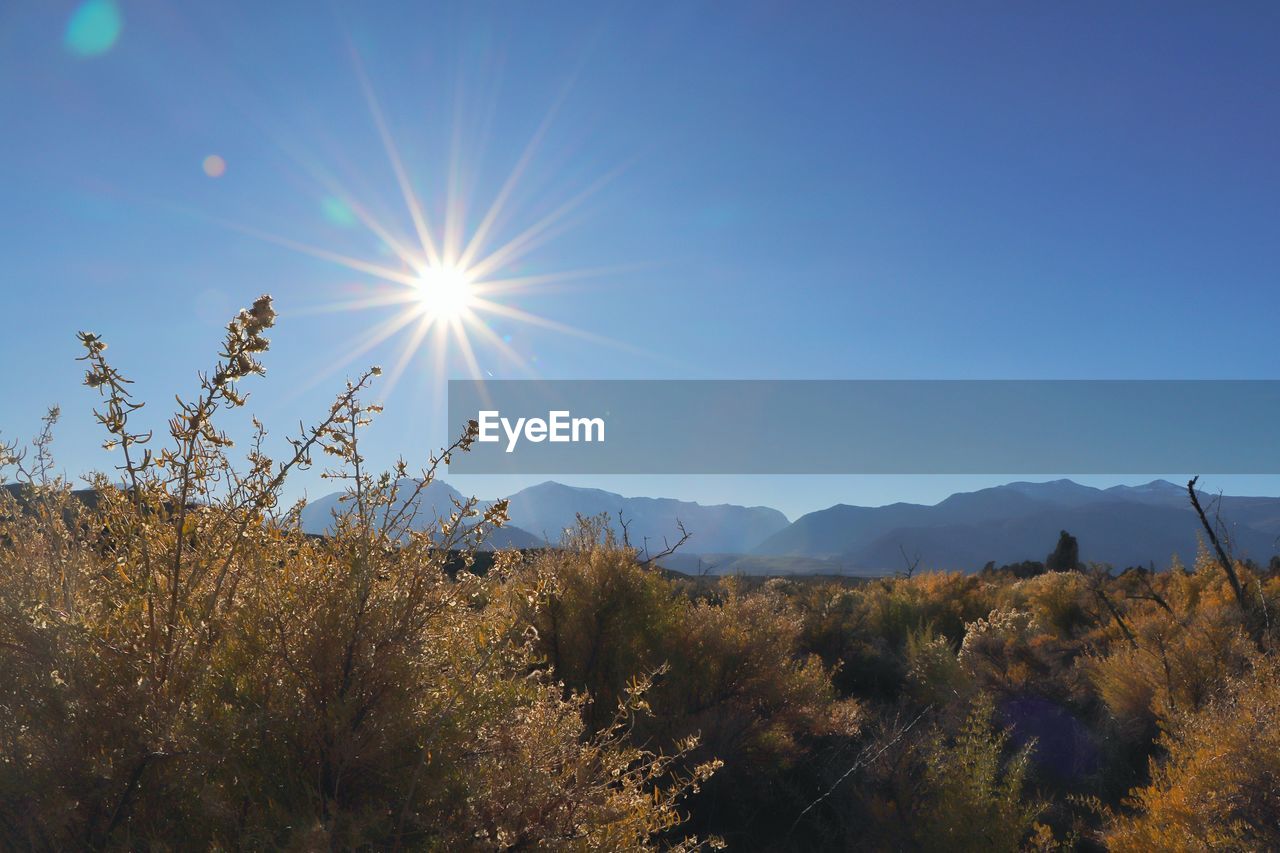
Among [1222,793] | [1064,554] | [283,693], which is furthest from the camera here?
[1064,554]

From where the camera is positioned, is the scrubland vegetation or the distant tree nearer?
the scrubland vegetation

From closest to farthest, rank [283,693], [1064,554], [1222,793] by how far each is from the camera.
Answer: [283,693] < [1222,793] < [1064,554]

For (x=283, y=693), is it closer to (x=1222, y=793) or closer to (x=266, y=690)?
(x=266, y=690)

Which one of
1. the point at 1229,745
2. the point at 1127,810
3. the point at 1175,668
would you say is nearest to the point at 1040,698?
the point at 1175,668

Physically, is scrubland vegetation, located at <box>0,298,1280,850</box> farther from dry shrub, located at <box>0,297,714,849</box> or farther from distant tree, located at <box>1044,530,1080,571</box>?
distant tree, located at <box>1044,530,1080,571</box>

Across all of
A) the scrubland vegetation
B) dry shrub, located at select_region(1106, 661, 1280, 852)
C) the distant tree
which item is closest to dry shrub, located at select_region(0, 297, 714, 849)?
the scrubland vegetation

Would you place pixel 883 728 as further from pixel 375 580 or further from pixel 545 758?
pixel 375 580

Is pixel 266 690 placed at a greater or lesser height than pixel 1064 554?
greater

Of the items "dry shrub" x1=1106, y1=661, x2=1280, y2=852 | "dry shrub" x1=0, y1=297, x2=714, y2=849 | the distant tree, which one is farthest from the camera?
Result: the distant tree

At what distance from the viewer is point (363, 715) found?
9.77ft

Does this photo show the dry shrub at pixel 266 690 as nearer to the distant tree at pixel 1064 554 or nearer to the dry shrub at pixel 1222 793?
the dry shrub at pixel 1222 793

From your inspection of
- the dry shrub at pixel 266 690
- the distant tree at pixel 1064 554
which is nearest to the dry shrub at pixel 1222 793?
the dry shrub at pixel 266 690

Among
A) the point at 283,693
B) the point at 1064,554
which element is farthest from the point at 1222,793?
the point at 1064,554

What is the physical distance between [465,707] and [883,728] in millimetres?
5892
